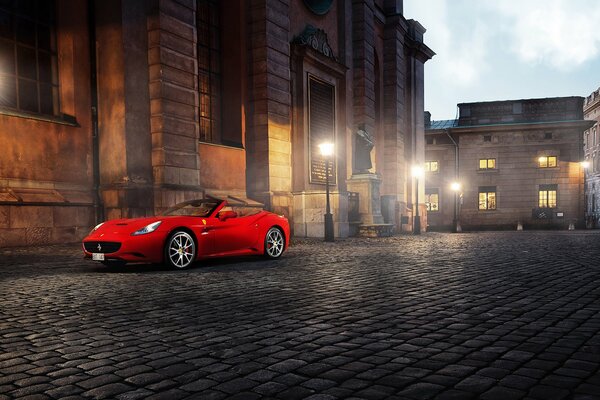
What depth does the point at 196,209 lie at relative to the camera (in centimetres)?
952

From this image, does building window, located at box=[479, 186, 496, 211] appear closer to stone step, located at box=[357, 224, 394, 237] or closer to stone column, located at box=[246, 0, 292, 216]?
stone step, located at box=[357, 224, 394, 237]

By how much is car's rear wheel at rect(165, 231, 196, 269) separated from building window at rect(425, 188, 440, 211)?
3716cm

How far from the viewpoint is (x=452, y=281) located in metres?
7.11

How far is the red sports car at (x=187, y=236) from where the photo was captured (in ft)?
26.9

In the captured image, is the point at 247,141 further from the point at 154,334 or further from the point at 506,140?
the point at 506,140

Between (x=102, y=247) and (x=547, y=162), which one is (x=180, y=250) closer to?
(x=102, y=247)

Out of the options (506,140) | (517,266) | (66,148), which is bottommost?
(517,266)

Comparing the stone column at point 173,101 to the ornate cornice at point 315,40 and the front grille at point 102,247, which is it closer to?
the front grille at point 102,247

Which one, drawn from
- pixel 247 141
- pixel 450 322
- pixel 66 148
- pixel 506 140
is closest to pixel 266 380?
pixel 450 322

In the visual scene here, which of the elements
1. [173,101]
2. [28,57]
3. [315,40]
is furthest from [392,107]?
[28,57]

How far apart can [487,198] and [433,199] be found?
173 inches

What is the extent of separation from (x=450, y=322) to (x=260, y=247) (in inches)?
238

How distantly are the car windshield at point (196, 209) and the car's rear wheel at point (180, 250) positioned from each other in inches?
25.0

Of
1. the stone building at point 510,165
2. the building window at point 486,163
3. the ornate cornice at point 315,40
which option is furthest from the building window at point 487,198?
the ornate cornice at point 315,40
